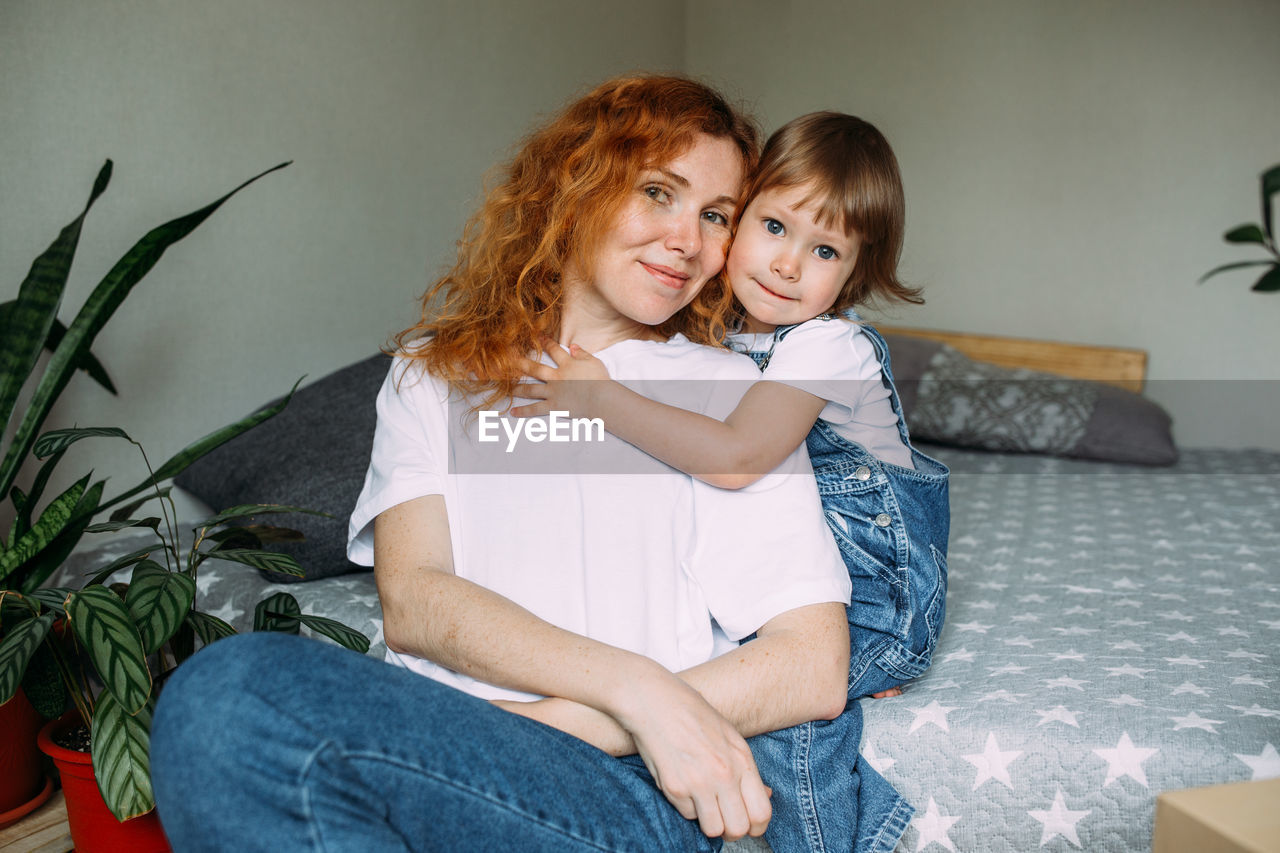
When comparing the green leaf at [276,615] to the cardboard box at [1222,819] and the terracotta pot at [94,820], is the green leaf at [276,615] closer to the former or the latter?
the terracotta pot at [94,820]

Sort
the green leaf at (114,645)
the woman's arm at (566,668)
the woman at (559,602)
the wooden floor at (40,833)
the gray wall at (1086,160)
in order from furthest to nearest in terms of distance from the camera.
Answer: the gray wall at (1086,160) < the wooden floor at (40,833) < the green leaf at (114,645) < the woman's arm at (566,668) < the woman at (559,602)

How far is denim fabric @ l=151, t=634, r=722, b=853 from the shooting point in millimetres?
731

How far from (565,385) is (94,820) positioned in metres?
0.85

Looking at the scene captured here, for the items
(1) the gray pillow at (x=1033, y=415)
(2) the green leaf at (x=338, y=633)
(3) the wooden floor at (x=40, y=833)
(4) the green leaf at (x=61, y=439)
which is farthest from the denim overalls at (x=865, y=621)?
(1) the gray pillow at (x=1033, y=415)

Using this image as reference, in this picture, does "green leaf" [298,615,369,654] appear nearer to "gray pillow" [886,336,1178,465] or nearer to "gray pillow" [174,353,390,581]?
"gray pillow" [174,353,390,581]

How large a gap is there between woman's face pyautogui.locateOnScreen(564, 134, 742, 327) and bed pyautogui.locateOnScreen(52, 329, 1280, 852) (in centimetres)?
58

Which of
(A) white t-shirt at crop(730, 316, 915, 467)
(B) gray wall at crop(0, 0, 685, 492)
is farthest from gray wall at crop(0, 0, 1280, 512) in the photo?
(A) white t-shirt at crop(730, 316, 915, 467)

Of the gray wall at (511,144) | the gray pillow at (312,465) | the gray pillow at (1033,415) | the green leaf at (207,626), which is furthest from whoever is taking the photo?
the gray pillow at (1033,415)

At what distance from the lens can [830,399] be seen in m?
1.15

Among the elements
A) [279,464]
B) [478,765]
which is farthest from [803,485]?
[279,464]

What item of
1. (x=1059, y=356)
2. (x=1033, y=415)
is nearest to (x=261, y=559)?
(x=1033, y=415)

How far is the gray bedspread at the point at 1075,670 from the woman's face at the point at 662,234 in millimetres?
583

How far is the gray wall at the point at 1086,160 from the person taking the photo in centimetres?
286

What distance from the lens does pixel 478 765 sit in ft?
2.66
